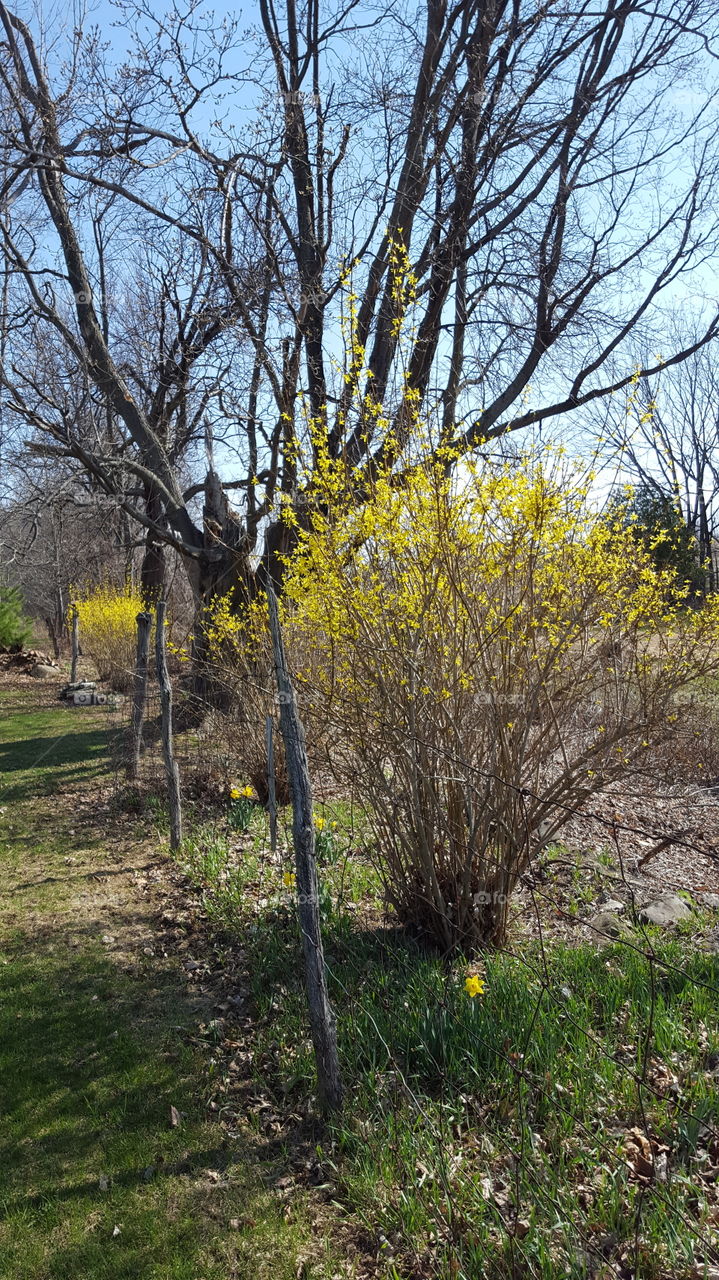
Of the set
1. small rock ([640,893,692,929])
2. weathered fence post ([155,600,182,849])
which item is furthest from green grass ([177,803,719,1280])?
weathered fence post ([155,600,182,849])

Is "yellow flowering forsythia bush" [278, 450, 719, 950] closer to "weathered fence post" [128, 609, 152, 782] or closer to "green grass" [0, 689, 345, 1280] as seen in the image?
"green grass" [0, 689, 345, 1280]

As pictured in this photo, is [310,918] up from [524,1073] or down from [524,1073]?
up

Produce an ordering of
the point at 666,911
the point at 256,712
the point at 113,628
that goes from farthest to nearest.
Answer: the point at 113,628 → the point at 256,712 → the point at 666,911

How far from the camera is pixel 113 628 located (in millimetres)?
16219

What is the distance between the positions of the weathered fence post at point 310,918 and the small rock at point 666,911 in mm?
2256

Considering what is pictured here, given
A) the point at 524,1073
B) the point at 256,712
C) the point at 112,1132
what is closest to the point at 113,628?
the point at 256,712

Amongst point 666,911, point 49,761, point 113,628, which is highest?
point 113,628

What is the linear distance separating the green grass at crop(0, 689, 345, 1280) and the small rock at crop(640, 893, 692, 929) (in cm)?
256

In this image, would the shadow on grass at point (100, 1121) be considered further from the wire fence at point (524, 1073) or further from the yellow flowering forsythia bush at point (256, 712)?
the yellow flowering forsythia bush at point (256, 712)

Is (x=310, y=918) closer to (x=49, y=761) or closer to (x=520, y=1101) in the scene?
(x=520, y=1101)

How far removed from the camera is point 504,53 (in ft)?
27.0

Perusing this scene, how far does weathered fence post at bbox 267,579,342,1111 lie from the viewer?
3000 millimetres

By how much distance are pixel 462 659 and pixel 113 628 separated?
44.7ft

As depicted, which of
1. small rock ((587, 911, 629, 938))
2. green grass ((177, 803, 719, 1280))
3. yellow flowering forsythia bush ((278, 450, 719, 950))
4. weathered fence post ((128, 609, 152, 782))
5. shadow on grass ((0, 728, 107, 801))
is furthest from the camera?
shadow on grass ((0, 728, 107, 801))
